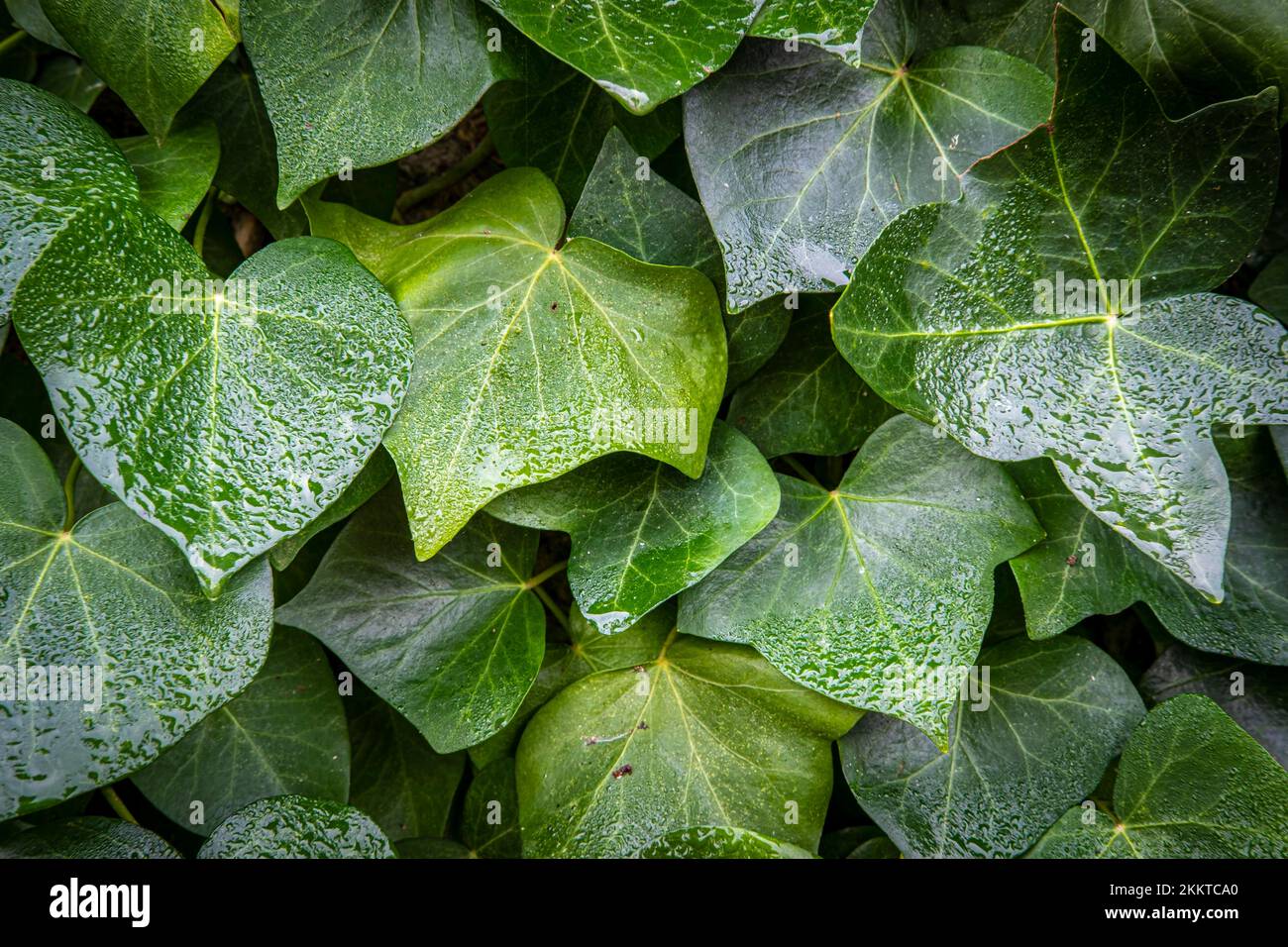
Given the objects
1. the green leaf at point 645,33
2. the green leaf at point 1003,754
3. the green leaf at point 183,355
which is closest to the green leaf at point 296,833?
the green leaf at point 183,355

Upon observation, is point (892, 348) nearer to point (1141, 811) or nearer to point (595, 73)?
point (595, 73)

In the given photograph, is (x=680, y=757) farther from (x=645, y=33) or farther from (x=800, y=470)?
(x=645, y=33)

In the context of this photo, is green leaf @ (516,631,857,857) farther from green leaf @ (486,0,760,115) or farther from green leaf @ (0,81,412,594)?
green leaf @ (486,0,760,115)

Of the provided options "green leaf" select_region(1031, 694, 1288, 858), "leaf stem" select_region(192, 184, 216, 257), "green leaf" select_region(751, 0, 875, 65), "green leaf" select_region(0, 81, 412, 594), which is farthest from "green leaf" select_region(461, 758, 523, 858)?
"green leaf" select_region(751, 0, 875, 65)

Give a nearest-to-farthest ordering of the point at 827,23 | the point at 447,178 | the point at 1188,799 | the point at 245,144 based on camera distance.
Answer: the point at 827,23 → the point at 1188,799 → the point at 245,144 → the point at 447,178

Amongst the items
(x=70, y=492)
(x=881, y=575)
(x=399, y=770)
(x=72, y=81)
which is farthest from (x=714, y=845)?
(x=72, y=81)
